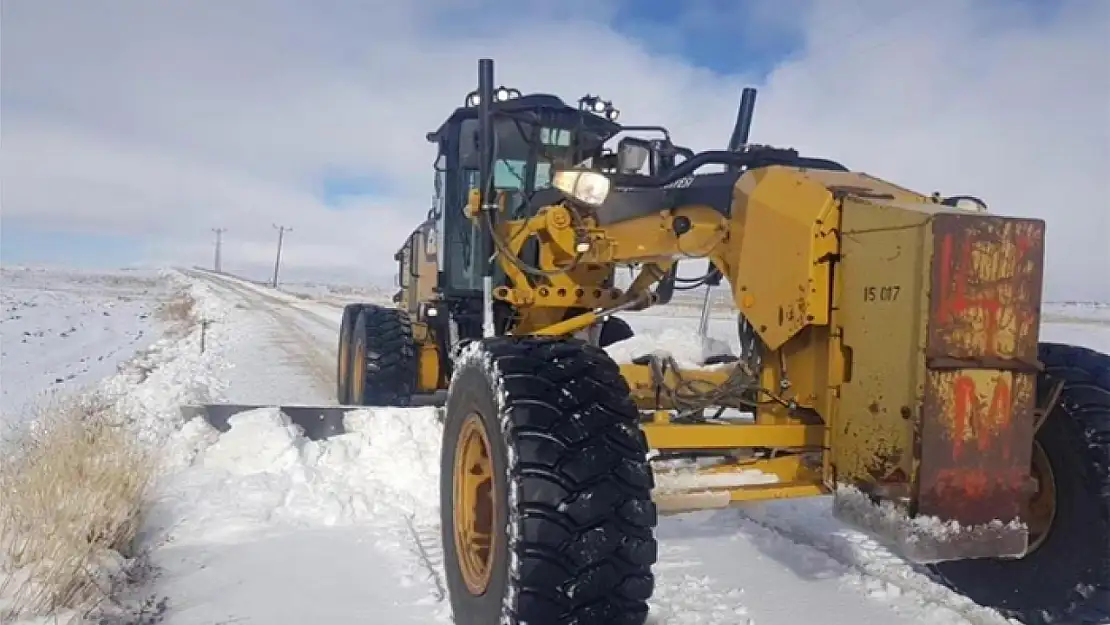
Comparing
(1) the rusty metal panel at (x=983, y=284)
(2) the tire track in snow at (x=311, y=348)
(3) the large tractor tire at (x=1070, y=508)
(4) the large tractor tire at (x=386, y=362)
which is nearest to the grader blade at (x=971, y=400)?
(1) the rusty metal panel at (x=983, y=284)

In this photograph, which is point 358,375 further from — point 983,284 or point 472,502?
point 983,284

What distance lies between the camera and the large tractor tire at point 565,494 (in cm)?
274

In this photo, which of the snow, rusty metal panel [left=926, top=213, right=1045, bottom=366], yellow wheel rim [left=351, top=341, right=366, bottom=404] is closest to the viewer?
rusty metal panel [left=926, top=213, right=1045, bottom=366]

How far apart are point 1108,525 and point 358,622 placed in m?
2.92

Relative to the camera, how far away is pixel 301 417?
20.5 feet

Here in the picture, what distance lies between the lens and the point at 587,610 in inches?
108

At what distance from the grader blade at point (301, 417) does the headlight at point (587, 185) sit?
118 inches

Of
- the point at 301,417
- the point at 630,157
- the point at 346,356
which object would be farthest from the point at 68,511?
the point at 346,356

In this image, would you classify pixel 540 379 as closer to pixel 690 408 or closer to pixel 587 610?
pixel 587 610

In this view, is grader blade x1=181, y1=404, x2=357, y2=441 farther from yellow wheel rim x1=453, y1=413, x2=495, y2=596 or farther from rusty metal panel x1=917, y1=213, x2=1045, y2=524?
rusty metal panel x1=917, y1=213, x2=1045, y2=524

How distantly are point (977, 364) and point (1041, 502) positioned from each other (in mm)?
1242

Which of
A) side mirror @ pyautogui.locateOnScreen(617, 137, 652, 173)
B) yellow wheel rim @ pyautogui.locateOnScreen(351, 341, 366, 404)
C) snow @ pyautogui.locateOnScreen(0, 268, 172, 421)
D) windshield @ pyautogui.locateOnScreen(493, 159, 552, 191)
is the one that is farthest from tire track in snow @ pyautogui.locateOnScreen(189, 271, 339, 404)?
side mirror @ pyautogui.locateOnScreen(617, 137, 652, 173)

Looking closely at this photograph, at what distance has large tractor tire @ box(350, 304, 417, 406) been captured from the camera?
7945mm

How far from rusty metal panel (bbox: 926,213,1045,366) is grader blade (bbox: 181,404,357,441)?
15.0 feet
